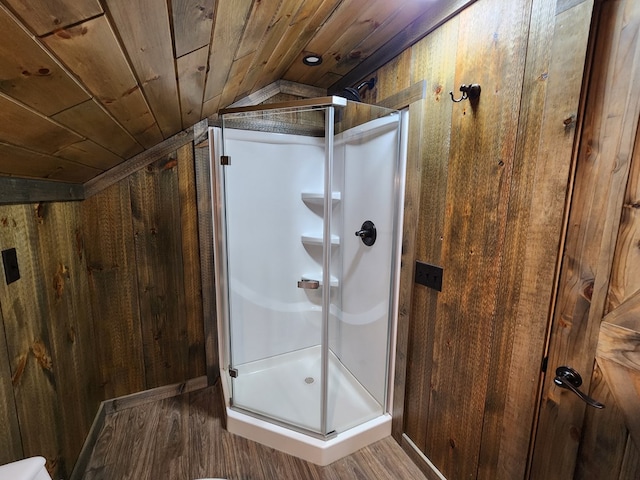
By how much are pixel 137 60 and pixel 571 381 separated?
1.59m

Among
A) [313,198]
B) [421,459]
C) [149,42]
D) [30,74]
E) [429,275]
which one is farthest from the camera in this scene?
[313,198]

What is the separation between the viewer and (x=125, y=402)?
1940 mm

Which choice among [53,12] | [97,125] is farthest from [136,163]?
[53,12]

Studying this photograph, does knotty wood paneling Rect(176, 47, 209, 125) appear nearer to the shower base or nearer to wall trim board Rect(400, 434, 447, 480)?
the shower base

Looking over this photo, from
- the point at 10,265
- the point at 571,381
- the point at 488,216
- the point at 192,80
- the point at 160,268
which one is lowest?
the point at 571,381

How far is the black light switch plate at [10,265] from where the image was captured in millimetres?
968

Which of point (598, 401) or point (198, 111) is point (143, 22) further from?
point (598, 401)

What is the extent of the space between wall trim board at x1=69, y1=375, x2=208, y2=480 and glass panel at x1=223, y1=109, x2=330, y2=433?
0.37m

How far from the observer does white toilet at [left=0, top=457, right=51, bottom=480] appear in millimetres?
657

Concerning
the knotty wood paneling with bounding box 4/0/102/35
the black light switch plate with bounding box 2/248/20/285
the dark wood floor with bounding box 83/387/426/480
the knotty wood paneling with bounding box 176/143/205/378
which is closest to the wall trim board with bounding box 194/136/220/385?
the knotty wood paneling with bounding box 176/143/205/378

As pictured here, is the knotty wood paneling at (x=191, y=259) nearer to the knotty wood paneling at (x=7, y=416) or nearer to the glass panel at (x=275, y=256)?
the glass panel at (x=275, y=256)

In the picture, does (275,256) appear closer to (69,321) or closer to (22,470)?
(69,321)

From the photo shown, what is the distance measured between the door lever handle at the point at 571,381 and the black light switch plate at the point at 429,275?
51 centimetres

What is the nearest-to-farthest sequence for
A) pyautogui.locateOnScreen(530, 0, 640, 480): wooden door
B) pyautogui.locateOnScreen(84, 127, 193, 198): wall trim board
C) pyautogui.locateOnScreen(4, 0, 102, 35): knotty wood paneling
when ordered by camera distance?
pyautogui.locateOnScreen(4, 0, 102, 35): knotty wood paneling < pyautogui.locateOnScreen(530, 0, 640, 480): wooden door < pyautogui.locateOnScreen(84, 127, 193, 198): wall trim board
